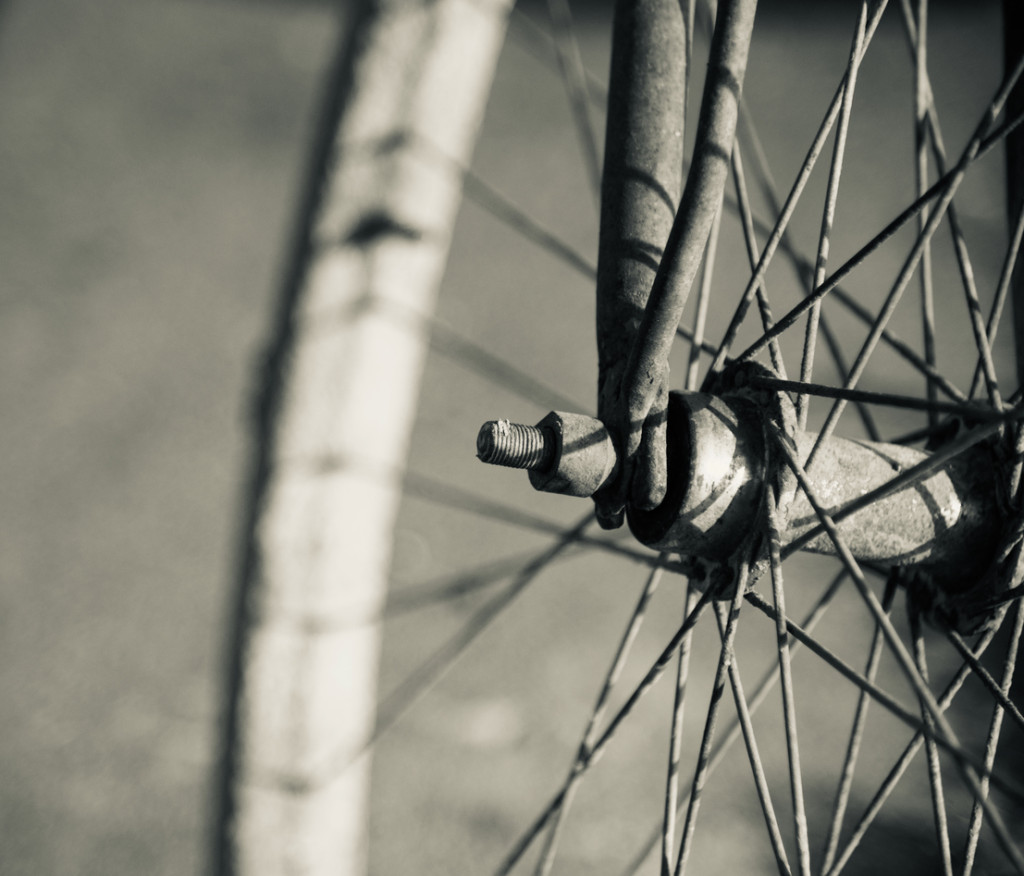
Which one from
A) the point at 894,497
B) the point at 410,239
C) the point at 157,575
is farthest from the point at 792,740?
the point at 157,575

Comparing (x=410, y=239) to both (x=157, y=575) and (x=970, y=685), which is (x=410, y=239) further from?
(x=157, y=575)

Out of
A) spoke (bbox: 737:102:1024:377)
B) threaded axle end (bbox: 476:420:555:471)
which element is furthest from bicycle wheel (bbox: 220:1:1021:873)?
threaded axle end (bbox: 476:420:555:471)

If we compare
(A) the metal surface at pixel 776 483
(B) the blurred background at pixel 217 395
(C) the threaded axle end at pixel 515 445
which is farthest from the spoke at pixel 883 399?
(B) the blurred background at pixel 217 395

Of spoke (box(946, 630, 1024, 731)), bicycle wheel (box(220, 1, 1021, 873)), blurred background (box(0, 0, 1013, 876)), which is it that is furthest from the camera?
blurred background (box(0, 0, 1013, 876))

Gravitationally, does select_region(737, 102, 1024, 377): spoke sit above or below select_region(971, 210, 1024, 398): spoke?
below

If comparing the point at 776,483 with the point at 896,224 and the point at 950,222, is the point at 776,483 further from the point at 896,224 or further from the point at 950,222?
the point at 950,222

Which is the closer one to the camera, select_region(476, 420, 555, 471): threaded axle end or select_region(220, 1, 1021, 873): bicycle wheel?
select_region(476, 420, 555, 471): threaded axle end

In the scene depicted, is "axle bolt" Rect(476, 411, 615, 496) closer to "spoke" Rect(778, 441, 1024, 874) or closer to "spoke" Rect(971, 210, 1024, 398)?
"spoke" Rect(778, 441, 1024, 874)
